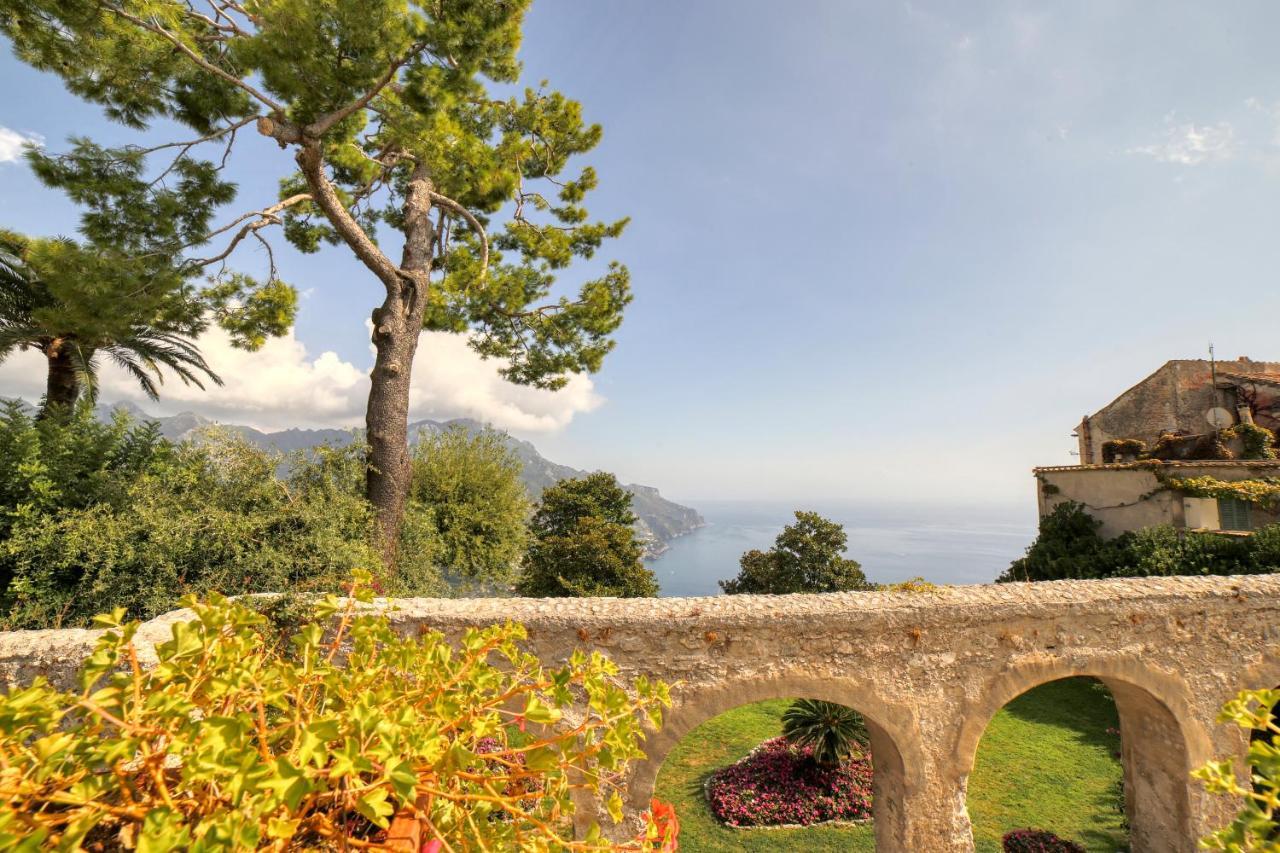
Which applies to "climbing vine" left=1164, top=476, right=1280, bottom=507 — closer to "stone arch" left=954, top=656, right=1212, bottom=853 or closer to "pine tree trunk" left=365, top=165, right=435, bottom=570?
"stone arch" left=954, top=656, right=1212, bottom=853

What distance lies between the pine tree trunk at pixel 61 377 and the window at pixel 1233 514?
27708 mm

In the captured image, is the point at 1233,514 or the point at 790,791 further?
the point at 1233,514

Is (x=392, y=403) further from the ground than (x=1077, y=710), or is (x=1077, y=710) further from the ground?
(x=392, y=403)

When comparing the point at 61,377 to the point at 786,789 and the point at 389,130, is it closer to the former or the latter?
the point at 389,130

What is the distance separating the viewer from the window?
41.3ft

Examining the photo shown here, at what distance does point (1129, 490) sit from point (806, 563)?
11.0 metres

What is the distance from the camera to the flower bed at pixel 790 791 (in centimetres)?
816

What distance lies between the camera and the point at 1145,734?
6359 mm

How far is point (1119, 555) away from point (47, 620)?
21.2 m

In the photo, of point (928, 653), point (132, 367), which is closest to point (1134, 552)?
point (928, 653)

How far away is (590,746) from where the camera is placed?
1506mm

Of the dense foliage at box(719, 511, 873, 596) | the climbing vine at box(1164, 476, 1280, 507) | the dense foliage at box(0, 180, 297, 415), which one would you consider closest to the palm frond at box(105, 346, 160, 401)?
the dense foliage at box(0, 180, 297, 415)

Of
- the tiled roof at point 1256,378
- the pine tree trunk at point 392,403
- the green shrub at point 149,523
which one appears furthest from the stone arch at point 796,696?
the tiled roof at point 1256,378

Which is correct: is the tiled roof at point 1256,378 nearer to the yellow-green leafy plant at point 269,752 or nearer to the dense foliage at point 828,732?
the dense foliage at point 828,732
